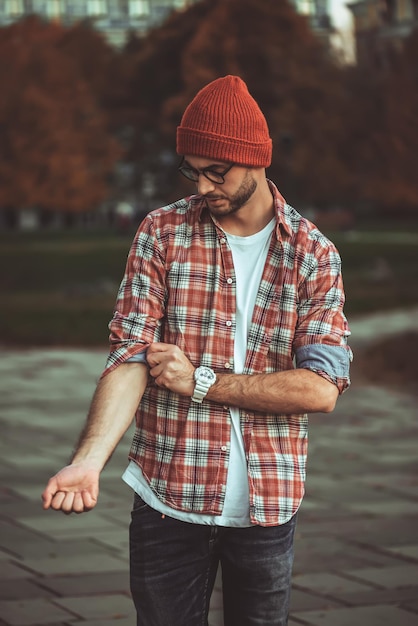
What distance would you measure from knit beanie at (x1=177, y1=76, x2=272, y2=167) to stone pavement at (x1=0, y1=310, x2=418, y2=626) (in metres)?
2.28

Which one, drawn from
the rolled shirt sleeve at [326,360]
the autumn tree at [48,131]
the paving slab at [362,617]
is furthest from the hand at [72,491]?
the autumn tree at [48,131]

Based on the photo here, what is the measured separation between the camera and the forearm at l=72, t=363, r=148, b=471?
2.91 meters

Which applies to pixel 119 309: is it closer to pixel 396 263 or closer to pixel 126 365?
pixel 126 365

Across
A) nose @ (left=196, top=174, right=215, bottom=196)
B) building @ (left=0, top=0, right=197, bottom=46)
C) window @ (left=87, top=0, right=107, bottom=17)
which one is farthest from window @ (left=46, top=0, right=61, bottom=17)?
nose @ (left=196, top=174, right=215, bottom=196)

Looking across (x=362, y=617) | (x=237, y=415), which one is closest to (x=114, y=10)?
(x=362, y=617)

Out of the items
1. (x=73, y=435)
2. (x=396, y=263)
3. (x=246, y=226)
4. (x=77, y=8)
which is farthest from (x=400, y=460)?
(x=77, y=8)

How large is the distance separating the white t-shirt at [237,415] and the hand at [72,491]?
0.79 ft

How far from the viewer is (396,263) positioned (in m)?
38.8

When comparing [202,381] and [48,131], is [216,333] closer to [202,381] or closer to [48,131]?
[202,381]

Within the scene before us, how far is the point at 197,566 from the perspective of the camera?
10.0ft

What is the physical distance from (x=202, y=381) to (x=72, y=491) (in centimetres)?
37

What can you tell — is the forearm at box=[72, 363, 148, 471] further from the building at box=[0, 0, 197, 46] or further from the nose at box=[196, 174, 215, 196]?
the building at box=[0, 0, 197, 46]

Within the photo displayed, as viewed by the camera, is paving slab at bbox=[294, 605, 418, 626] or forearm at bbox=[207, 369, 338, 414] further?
paving slab at bbox=[294, 605, 418, 626]

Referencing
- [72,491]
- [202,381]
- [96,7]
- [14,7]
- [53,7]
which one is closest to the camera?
[72,491]
